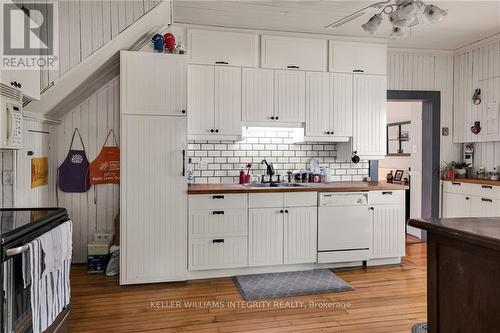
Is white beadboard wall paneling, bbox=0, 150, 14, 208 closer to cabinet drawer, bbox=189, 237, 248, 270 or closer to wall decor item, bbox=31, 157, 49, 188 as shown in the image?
wall decor item, bbox=31, 157, 49, 188

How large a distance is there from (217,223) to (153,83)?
4.82 feet

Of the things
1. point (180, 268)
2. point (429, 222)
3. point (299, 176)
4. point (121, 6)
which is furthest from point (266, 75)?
point (429, 222)

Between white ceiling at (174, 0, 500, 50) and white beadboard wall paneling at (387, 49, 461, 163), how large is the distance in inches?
17.7

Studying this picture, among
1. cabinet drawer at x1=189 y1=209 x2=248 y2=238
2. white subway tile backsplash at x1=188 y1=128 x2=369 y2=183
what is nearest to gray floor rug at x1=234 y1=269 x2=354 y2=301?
cabinet drawer at x1=189 y1=209 x2=248 y2=238

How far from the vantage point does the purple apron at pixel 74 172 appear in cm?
388

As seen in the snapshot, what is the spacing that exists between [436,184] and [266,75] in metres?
2.84

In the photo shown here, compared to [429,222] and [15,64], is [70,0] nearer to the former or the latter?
[15,64]

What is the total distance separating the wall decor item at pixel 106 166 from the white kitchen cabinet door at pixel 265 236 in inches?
63.7

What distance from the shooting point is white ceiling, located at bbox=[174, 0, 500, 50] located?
3.39 meters

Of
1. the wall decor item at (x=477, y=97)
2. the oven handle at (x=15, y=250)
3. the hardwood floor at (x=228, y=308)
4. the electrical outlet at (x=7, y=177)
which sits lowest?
the hardwood floor at (x=228, y=308)

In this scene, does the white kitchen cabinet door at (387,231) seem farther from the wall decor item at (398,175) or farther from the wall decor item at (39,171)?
the wall decor item at (39,171)

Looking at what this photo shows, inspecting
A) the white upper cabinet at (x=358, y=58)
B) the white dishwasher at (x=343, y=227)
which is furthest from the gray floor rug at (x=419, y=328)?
the white upper cabinet at (x=358, y=58)

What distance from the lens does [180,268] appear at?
11.3 feet

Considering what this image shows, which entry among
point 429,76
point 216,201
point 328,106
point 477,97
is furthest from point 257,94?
point 477,97
